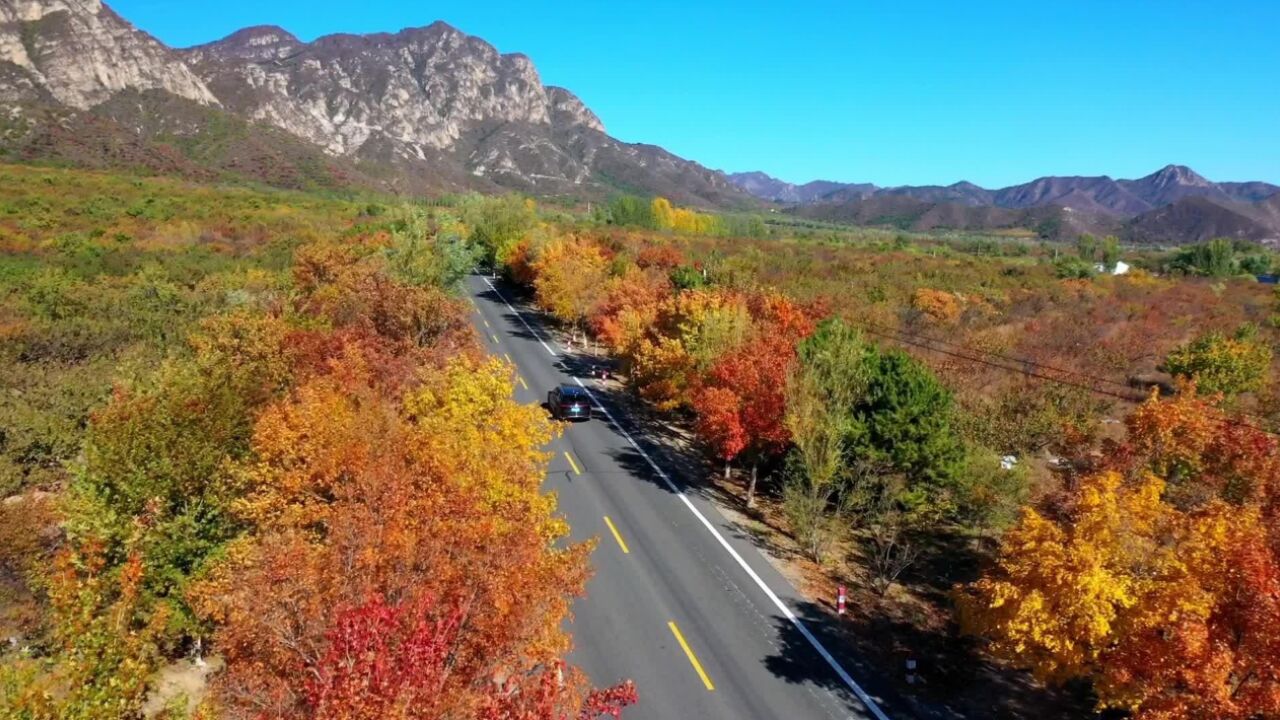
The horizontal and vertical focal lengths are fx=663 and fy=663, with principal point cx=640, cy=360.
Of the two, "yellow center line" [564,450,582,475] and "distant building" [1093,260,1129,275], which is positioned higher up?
"distant building" [1093,260,1129,275]

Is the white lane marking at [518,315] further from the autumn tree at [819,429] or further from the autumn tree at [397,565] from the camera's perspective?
the autumn tree at [397,565]

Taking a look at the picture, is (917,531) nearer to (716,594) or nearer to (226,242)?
(716,594)

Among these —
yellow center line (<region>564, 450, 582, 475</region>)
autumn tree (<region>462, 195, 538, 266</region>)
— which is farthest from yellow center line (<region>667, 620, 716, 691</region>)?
autumn tree (<region>462, 195, 538, 266</region>)

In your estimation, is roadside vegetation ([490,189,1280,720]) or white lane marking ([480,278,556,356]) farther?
white lane marking ([480,278,556,356])

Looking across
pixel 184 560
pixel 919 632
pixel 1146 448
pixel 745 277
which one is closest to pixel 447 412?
pixel 184 560

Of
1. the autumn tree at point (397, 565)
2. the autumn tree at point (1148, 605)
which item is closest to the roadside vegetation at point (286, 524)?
the autumn tree at point (397, 565)

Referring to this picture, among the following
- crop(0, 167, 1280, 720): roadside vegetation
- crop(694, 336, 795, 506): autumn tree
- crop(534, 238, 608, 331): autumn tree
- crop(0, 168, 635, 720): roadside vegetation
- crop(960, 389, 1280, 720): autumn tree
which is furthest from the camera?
crop(534, 238, 608, 331): autumn tree

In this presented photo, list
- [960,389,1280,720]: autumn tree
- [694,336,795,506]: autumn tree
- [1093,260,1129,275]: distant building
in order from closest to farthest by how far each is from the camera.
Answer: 1. [960,389,1280,720]: autumn tree
2. [694,336,795,506]: autumn tree
3. [1093,260,1129,275]: distant building

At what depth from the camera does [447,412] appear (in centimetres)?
1936

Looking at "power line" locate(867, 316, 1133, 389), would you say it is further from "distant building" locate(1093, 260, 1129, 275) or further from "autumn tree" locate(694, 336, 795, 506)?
"distant building" locate(1093, 260, 1129, 275)

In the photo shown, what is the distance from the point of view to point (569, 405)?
113 ft

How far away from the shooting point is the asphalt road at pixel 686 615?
1627 centimetres

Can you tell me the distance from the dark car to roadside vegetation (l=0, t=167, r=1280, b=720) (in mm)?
3643

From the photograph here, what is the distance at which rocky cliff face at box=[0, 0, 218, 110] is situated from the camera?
132 m
